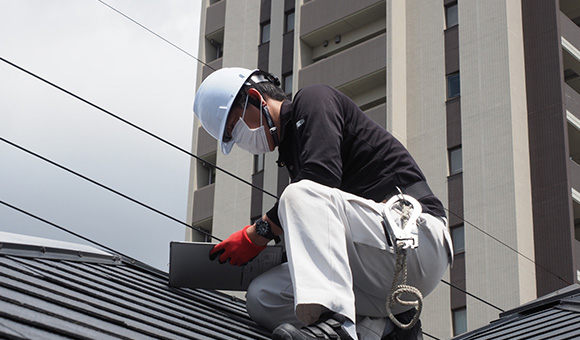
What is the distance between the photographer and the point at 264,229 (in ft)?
14.3

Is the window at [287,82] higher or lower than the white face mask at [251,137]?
higher

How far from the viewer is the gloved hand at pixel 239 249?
451 centimetres

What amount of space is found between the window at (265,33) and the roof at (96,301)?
1133 inches

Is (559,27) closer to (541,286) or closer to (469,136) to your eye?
(469,136)

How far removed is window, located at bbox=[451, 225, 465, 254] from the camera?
24.1 meters

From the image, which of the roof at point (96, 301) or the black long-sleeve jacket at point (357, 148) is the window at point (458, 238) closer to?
the roof at point (96, 301)

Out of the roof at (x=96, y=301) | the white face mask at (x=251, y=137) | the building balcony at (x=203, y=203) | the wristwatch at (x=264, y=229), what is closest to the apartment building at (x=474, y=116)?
the building balcony at (x=203, y=203)

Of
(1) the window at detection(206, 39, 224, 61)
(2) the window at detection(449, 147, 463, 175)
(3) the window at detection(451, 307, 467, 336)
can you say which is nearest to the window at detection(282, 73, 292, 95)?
(1) the window at detection(206, 39, 224, 61)

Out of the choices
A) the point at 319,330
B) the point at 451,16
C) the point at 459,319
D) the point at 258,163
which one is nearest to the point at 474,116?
the point at 451,16

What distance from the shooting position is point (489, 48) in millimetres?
25672

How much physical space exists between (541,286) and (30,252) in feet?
65.0

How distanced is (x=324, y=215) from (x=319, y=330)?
0.52m

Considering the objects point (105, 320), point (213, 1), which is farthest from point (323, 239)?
point (213, 1)

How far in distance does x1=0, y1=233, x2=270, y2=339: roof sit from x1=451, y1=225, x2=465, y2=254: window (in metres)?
19.0
